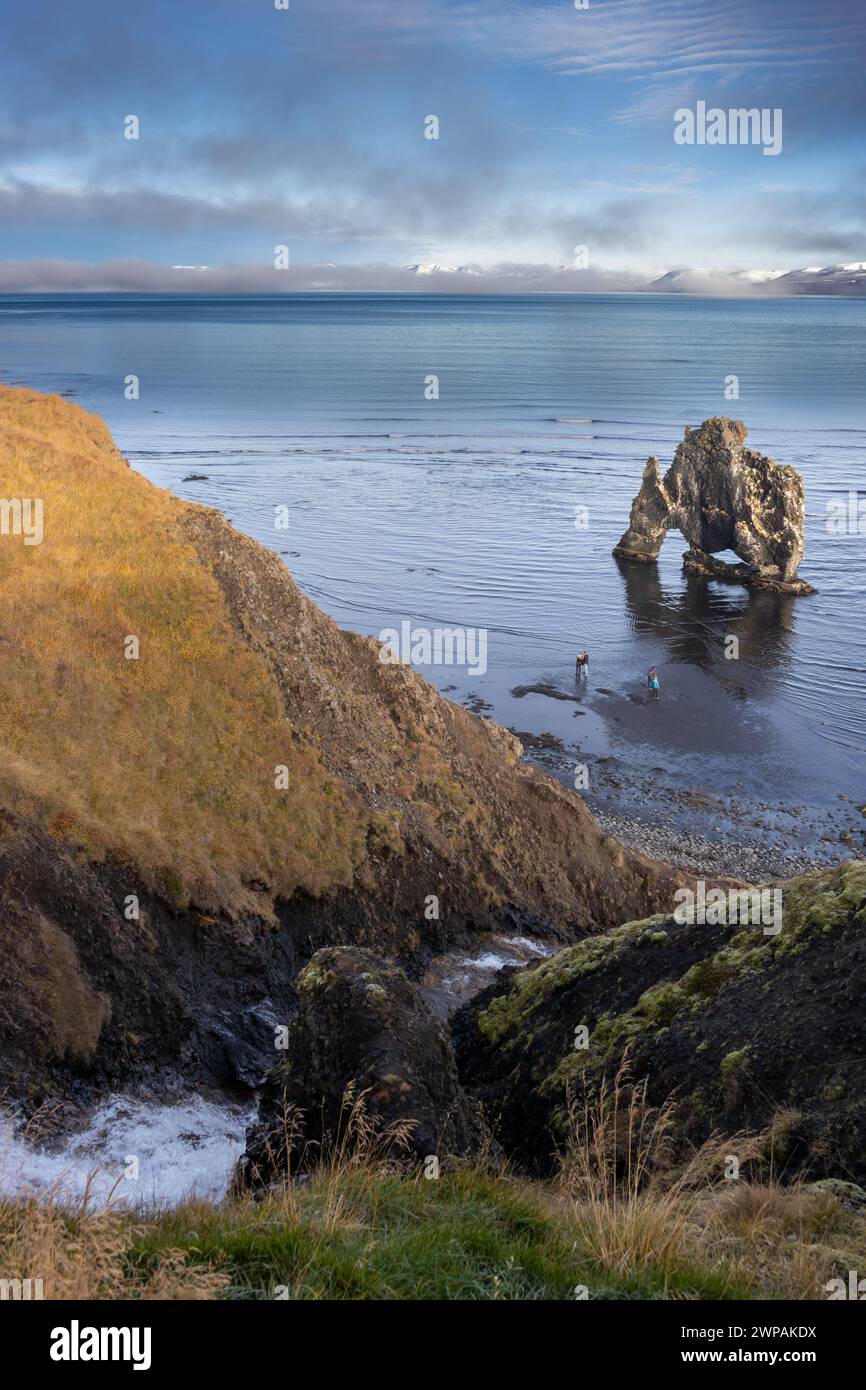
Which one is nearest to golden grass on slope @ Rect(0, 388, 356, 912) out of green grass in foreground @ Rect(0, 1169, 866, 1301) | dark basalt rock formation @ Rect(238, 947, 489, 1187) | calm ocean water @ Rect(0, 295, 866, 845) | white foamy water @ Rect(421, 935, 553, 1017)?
white foamy water @ Rect(421, 935, 553, 1017)

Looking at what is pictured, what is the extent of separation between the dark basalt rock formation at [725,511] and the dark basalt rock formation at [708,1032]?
246 feet

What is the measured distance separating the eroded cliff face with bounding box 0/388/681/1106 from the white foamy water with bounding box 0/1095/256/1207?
1.07 meters

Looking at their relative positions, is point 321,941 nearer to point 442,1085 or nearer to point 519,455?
point 442,1085

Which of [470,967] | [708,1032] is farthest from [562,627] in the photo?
[708,1032]

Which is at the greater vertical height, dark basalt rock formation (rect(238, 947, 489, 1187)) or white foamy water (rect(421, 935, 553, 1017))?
dark basalt rock formation (rect(238, 947, 489, 1187))

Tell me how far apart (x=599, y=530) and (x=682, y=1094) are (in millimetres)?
97150

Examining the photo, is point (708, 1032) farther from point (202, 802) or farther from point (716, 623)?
point (716, 623)

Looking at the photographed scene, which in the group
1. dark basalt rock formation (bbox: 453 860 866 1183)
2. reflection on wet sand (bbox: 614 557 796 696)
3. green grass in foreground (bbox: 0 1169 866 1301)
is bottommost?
dark basalt rock formation (bbox: 453 860 866 1183)

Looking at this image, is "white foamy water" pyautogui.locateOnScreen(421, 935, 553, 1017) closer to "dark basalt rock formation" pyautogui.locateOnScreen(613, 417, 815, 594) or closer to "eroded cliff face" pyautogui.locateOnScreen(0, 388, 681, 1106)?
"eroded cliff face" pyautogui.locateOnScreen(0, 388, 681, 1106)

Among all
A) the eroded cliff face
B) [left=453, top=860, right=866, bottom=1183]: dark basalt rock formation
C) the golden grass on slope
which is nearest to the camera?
[left=453, top=860, right=866, bottom=1183]: dark basalt rock formation

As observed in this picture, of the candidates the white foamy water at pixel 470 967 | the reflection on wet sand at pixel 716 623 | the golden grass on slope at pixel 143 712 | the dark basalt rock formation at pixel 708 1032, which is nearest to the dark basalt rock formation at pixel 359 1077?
the dark basalt rock formation at pixel 708 1032

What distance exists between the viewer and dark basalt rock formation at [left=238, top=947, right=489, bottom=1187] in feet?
42.1

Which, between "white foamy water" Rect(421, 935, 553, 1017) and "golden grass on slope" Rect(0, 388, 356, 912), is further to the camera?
"white foamy water" Rect(421, 935, 553, 1017)

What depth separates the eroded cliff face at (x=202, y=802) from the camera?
19.0 m
